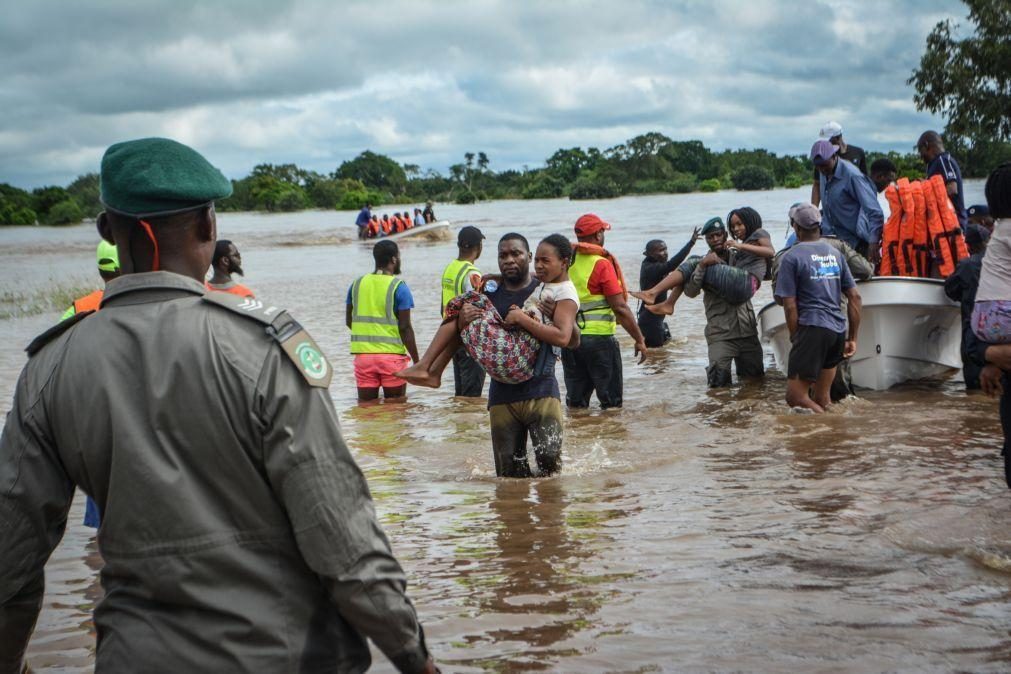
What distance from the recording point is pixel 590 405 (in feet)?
35.1

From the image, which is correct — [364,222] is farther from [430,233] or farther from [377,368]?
[377,368]

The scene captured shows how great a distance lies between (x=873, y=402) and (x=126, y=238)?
8.85 meters

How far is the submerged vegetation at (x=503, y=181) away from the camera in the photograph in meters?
91.4

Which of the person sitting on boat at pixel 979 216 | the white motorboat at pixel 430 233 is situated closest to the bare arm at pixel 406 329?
the person sitting on boat at pixel 979 216

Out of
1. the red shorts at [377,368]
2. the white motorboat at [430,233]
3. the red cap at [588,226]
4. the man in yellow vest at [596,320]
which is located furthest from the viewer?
the white motorboat at [430,233]

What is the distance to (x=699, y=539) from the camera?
5.74 metres

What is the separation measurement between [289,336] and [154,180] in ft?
1.47

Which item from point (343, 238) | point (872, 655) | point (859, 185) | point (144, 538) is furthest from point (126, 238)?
point (343, 238)

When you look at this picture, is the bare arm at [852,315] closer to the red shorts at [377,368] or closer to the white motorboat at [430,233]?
the red shorts at [377,368]

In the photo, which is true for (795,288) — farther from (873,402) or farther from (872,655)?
(872,655)

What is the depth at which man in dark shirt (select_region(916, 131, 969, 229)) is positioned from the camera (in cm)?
1133

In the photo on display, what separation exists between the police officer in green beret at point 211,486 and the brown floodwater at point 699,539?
221cm

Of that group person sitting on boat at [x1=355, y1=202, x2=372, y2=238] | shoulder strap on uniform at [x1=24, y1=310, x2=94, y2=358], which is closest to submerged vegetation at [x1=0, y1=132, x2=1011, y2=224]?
person sitting on boat at [x1=355, y1=202, x2=372, y2=238]

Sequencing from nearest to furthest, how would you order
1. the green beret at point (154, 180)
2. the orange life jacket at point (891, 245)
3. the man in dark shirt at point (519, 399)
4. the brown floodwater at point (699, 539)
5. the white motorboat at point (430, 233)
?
the green beret at point (154, 180), the brown floodwater at point (699, 539), the man in dark shirt at point (519, 399), the orange life jacket at point (891, 245), the white motorboat at point (430, 233)
